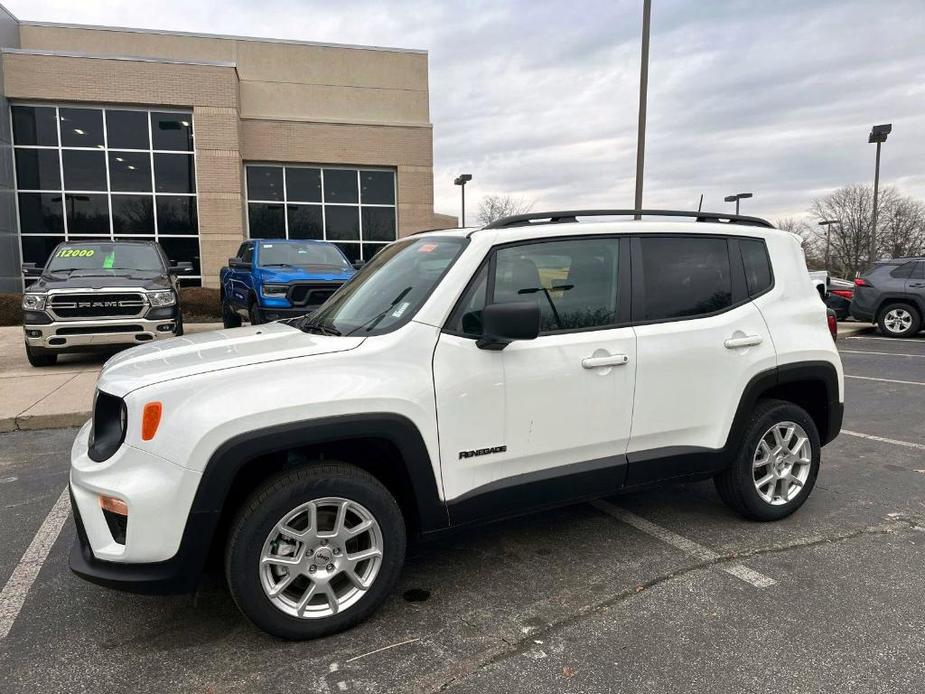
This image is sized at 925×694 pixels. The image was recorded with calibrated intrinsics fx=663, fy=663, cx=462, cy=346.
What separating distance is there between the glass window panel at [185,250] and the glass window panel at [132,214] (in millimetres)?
816

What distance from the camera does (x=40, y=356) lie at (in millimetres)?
9758

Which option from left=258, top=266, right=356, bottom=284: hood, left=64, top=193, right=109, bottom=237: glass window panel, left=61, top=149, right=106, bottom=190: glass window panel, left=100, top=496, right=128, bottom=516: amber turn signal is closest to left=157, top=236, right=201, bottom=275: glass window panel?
left=64, top=193, right=109, bottom=237: glass window panel

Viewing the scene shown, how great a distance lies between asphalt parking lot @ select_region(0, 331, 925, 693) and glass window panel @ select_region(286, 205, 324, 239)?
20619 mm

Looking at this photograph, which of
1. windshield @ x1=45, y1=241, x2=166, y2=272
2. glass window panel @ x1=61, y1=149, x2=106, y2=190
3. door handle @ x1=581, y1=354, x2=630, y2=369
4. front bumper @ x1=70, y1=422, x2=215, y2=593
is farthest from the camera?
glass window panel @ x1=61, y1=149, x2=106, y2=190

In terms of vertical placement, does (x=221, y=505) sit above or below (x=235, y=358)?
below

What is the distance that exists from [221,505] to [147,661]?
2.41 ft

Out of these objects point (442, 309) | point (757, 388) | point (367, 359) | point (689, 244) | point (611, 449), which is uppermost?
point (689, 244)

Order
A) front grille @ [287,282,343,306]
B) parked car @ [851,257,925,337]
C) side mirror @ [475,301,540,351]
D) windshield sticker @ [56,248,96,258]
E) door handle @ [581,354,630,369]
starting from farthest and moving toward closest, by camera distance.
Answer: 1. parked car @ [851,257,925,337]
2. front grille @ [287,282,343,306]
3. windshield sticker @ [56,248,96,258]
4. door handle @ [581,354,630,369]
5. side mirror @ [475,301,540,351]

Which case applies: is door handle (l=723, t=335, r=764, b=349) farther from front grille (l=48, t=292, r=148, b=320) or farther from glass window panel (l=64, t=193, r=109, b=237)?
glass window panel (l=64, t=193, r=109, b=237)

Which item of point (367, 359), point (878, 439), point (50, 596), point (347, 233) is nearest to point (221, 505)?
point (367, 359)

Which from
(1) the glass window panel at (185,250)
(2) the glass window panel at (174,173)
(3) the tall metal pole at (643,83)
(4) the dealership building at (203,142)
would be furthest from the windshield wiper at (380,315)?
(2) the glass window panel at (174,173)

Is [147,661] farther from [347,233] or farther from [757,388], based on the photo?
[347,233]

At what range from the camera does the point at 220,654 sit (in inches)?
108

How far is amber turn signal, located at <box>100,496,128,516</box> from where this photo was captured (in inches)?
101
